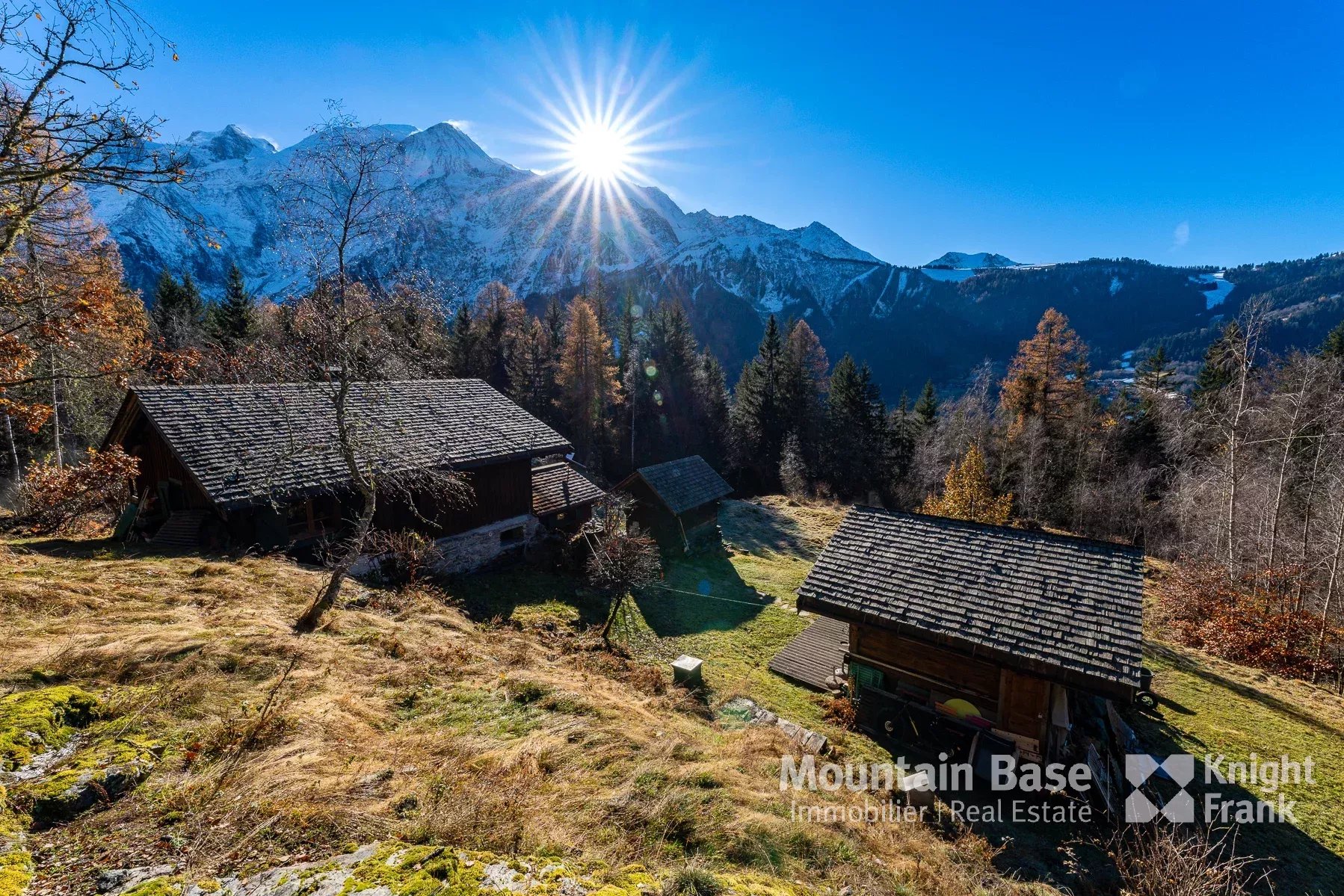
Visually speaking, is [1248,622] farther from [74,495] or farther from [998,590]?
[74,495]

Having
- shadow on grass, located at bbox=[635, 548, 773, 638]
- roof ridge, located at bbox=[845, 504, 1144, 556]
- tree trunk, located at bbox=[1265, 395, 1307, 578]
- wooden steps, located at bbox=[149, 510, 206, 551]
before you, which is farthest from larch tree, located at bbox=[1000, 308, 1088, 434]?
wooden steps, located at bbox=[149, 510, 206, 551]

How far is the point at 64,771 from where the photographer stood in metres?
3.96

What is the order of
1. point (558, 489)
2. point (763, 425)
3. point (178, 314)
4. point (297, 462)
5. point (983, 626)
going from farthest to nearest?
1. point (763, 425)
2. point (178, 314)
3. point (558, 489)
4. point (297, 462)
5. point (983, 626)

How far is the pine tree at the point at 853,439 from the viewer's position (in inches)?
1854

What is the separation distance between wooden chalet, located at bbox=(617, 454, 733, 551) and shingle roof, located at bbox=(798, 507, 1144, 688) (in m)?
13.9

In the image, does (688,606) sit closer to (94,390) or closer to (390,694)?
(390,694)

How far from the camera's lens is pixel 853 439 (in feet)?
155

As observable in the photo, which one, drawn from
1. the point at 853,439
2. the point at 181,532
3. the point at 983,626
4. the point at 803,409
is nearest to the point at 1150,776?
the point at 983,626

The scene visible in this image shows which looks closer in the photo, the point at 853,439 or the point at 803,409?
the point at 853,439

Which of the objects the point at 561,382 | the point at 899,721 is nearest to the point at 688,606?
the point at 899,721

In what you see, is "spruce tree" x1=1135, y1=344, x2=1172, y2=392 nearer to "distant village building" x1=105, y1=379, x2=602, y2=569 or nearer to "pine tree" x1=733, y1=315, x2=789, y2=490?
"pine tree" x1=733, y1=315, x2=789, y2=490

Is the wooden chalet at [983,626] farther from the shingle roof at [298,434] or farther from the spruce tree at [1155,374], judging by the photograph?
the spruce tree at [1155,374]

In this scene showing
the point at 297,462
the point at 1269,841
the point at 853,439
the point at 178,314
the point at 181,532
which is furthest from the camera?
the point at 853,439

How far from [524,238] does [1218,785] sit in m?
167
